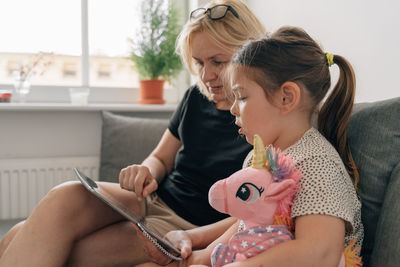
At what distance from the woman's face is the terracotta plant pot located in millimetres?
955

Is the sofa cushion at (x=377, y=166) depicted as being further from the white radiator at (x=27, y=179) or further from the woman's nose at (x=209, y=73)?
the white radiator at (x=27, y=179)

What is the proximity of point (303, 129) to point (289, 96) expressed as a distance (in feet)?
0.29

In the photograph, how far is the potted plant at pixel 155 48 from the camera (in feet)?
7.00

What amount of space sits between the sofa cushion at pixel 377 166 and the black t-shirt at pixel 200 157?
368 mm

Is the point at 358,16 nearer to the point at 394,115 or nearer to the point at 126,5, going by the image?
the point at 394,115

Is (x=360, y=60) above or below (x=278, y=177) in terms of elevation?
above

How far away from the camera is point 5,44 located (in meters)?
2.10

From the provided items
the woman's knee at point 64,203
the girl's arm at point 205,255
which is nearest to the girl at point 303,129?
the girl's arm at point 205,255

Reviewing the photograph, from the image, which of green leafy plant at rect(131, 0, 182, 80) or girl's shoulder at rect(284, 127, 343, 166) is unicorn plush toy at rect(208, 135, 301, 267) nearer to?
girl's shoulder at rect(284, 127, 343, 166)

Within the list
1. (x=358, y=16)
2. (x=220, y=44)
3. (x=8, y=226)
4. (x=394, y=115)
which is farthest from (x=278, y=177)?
(x=8, y=226)

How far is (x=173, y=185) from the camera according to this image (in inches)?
52.4

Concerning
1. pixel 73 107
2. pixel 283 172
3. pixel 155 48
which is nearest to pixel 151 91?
pixel 155 48

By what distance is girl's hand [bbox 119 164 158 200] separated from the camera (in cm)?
117

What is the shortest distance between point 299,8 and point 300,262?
3.80 feet
